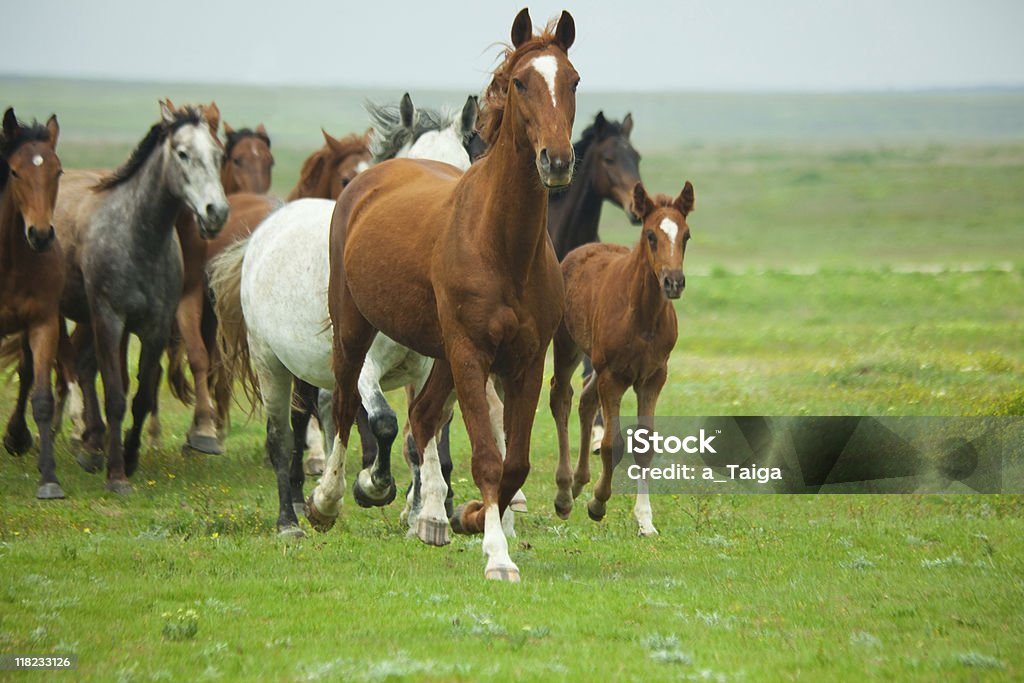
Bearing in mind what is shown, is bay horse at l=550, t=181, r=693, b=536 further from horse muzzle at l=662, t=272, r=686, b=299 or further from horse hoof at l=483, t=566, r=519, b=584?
horse hoof at l=483, t=566, r=519, b=584

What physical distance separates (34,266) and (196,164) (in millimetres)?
1467

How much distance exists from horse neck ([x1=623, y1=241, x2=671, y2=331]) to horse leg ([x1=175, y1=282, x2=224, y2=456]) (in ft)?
15.1

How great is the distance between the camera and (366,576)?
749cm

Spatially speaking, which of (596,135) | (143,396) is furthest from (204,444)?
(596,135)

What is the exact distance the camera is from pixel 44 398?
11.0 metres

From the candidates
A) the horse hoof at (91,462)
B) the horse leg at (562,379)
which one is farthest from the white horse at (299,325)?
the horse hoof at (91,462)

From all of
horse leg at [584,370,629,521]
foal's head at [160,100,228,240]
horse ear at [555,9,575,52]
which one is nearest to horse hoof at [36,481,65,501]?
foal's head at [160,100,228,240]

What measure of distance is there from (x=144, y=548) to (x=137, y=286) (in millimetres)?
3814

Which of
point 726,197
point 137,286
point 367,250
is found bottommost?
point 726,197

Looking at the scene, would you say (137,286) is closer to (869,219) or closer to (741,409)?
(741,409)

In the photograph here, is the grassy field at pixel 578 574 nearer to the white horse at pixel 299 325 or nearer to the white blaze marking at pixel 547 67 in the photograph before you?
the white horse at pixel 299 325

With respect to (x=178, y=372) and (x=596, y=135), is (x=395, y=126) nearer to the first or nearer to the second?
(x=596, y=135)

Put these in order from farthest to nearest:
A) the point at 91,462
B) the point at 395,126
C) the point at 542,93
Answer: the point at 91,462, the point at 395,126, the point at 542,93

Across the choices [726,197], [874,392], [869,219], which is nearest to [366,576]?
[874,392]
